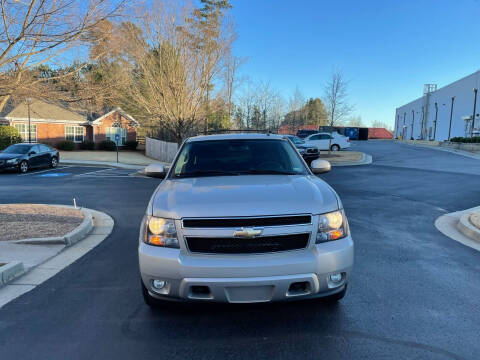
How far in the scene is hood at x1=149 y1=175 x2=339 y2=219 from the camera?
9.61ft

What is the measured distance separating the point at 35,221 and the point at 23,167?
13.1 metres

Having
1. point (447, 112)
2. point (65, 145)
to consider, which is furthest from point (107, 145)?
point (447, 112)

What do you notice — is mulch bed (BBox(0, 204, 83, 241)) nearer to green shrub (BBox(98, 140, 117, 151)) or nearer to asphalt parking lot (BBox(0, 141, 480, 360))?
asphalt parking lot (BBox(0, 141, 480, 360))

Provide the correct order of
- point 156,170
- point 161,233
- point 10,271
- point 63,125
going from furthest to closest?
point 63,125 → point 156,170 → point 10,271 → point 161,233

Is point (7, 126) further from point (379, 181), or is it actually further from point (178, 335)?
point (178, 335)

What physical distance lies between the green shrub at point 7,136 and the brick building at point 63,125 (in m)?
1.75

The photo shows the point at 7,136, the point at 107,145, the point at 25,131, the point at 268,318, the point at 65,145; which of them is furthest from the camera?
the point at 107,145

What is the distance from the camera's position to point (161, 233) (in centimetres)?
302

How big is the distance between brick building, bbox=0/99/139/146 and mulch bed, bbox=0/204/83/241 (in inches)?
877

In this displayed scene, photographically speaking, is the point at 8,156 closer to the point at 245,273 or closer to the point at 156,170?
the point at 156,170

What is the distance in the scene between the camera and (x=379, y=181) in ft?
45.8

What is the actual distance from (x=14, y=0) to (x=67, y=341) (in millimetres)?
5077

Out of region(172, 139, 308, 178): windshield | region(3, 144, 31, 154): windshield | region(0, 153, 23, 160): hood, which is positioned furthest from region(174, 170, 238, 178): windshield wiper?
region(3, 144, 31, 154): windshield

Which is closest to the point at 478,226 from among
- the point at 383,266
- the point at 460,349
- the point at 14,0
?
the point at 383,266
